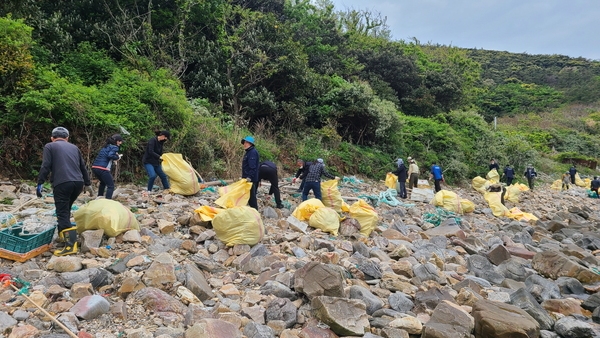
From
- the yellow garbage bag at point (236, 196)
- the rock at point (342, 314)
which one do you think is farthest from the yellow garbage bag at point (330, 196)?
the rock at point (342, 314)

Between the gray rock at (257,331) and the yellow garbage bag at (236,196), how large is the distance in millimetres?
2997

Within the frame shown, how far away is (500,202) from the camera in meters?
10.7

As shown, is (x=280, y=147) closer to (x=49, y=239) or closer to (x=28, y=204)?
(x=28, y=204)

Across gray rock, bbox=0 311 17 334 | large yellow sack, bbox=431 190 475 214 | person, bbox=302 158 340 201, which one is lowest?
gray rock, bbox=0 311 17 334

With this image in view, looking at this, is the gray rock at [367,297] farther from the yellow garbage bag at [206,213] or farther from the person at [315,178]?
the person at [315,178]

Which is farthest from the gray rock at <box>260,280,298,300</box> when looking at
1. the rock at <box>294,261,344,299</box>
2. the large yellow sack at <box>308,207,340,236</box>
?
the large yellow sack at <box>308,207,340,236</box>

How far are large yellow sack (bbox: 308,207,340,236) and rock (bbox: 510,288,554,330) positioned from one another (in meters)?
2.63

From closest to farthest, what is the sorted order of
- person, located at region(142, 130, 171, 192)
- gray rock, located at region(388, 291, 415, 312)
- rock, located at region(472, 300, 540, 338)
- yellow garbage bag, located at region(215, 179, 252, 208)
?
rock, located at region(472, 300, 540, 338) → gray rock, located at region(388, 291, 415, 312) → yellow garbage bag, located at region(215, 179, 252, 208) → person, located at region(142, 130, 171, 192)

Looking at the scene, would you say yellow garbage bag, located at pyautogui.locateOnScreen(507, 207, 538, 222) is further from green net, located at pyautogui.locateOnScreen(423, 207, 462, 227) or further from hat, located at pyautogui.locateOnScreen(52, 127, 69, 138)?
hat, located at pyautogui.locateOnScreen(52, 127, 69, 138)

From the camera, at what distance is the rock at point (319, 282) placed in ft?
11.0

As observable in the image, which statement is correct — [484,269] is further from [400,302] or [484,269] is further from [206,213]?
[206,213]

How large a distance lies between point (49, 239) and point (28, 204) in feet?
6.57

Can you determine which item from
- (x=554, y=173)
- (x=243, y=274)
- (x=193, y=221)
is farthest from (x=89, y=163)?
(x=554, y=173)

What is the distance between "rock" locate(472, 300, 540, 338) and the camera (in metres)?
3.08
